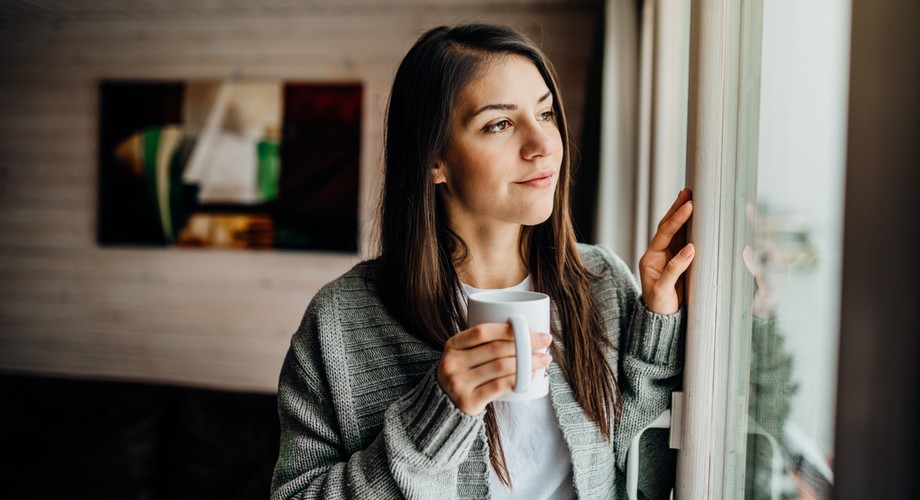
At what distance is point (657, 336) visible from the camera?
0.90m

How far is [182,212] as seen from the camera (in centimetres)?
337

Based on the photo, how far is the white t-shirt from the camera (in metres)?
0.95

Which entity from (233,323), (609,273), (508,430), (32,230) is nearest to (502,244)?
(609,273)

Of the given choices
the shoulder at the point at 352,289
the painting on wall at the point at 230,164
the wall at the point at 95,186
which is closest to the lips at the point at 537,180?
the shoulder at the point at 352,289

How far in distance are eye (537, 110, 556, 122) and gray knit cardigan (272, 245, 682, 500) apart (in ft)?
1.02

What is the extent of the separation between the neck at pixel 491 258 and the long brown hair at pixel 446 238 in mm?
19

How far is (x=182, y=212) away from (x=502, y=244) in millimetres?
2835

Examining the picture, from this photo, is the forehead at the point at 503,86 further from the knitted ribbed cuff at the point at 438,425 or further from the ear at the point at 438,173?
the knitted ribbed cuff at the point at 438,425

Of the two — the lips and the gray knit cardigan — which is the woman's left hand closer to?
the gray knit cardigan

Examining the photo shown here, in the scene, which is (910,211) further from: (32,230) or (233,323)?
(32,230)

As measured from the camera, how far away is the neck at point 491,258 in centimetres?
106

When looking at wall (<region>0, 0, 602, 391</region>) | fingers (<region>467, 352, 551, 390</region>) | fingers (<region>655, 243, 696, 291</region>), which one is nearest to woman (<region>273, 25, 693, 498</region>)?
fingers (<region>655, 243, 696, 291</region>)

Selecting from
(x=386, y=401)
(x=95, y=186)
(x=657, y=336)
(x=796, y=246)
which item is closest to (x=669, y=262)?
(x=657, y=336)

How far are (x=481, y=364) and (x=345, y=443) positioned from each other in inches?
13.1
